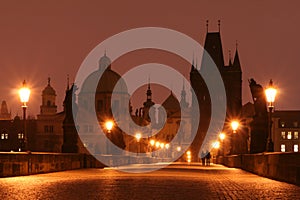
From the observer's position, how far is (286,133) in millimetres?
138125

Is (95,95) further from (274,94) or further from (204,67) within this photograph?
(274,94)

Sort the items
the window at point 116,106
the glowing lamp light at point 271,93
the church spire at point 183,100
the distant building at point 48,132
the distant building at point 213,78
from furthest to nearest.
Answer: the church spire at point 183,100, the distant building at point 48,132, the distant building at point 213,78, the window at point 116,106, the glowing lamp light at point 271,93

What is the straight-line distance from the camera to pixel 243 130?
55188mm

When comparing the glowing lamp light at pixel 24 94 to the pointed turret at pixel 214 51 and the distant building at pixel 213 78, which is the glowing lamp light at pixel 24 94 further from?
the pointed turret at pixel 214 51

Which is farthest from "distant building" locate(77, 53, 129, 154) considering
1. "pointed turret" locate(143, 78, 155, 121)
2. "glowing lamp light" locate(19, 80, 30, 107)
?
"glowing lamp light" locate(19, 80, 30, 107)

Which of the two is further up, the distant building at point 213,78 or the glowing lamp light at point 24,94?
the distant building at point 213,78

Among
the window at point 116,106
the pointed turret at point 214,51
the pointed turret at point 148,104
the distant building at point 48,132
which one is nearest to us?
the window at point 116,106

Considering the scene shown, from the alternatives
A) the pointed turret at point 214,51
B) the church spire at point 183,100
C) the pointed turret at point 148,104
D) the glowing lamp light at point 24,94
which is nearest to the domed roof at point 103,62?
the pointed turret at point 214,51

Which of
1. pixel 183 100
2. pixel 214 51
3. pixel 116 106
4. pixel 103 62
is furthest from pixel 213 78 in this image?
pixel 183 100

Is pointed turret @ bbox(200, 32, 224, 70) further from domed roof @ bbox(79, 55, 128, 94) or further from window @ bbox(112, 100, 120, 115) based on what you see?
window @ bbox(112, 100, 120, 115)

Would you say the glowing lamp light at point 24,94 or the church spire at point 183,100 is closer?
the glowing lamp light at point 24,94

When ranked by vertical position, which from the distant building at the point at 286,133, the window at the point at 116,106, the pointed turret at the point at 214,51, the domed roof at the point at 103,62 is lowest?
the distant building at the point at 286,133

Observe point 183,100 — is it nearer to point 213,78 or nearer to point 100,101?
point 213,78

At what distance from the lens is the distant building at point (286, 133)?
13700 cm
